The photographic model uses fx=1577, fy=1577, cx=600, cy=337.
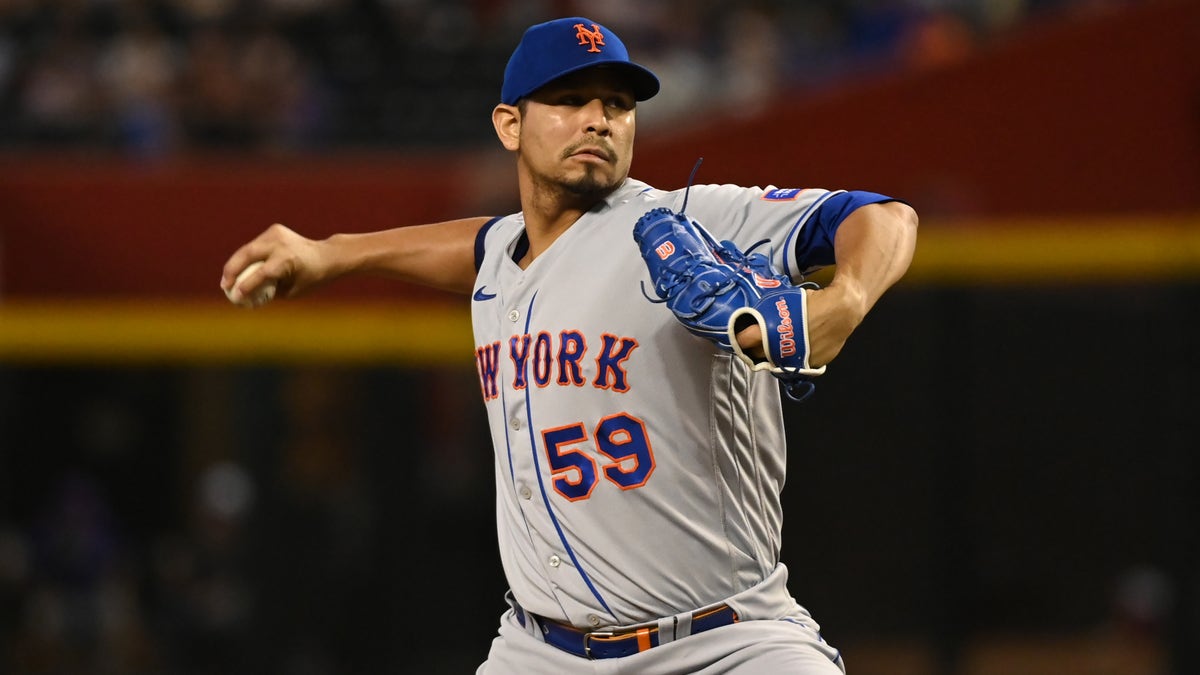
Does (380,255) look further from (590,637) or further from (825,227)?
(825,227)

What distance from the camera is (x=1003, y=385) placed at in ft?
22.1

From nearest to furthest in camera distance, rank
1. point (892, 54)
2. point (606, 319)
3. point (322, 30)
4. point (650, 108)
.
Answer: point (606, 319)
point (892, 54)
point (650, 108)
point (322, 30)

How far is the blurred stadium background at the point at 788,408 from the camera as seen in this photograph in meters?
6.63

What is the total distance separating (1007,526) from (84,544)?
4220 mm

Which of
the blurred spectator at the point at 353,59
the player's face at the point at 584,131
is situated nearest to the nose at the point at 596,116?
the player's face at the point at 584,131

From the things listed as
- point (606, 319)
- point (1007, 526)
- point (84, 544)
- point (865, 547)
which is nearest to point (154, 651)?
point (84, 544)

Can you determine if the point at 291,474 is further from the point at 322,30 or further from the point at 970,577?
the point at 322,30

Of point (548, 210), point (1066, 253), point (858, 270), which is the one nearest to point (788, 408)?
point (1066, 253)

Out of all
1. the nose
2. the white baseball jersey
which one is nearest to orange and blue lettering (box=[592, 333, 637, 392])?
the white baseball jersey

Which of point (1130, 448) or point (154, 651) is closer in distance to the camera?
point (1130, 448)

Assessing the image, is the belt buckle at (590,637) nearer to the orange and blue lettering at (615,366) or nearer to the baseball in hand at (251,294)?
the orange and blue lettering at (615,366)

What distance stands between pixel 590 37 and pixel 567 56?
60 mm

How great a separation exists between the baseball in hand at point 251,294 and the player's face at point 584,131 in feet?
2.24

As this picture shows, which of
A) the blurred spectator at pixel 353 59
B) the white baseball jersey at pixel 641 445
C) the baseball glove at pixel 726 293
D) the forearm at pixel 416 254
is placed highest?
the blurred spectator at pixel 353 59
